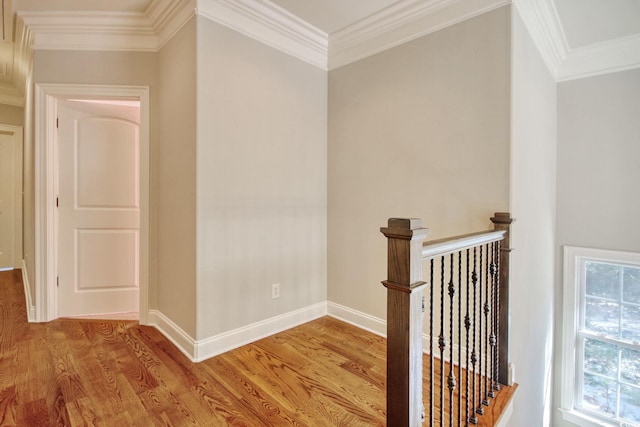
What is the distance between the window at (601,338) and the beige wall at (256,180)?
98.3 inches

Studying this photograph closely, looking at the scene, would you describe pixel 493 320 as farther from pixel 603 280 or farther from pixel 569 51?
pixel 569 51

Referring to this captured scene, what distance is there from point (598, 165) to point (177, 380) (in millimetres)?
3836

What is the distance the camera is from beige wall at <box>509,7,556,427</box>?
204 cm

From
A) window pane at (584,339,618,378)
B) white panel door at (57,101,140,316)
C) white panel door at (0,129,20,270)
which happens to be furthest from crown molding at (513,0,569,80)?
white panel door at (0,129,20,270)

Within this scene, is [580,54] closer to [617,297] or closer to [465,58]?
[465,58]

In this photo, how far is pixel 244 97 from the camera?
2365mm

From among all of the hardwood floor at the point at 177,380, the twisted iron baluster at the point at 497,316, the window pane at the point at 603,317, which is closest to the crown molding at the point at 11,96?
the hardwood floor at the point at 177,380

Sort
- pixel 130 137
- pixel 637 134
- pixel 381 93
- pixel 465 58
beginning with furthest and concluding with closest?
1. pixel 130 137
2. pixel 637 134
3. pixel 381 93
4. pixel 465 58

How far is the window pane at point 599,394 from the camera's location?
310cm

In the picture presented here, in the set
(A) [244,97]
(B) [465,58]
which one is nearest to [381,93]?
(B) [465,58]

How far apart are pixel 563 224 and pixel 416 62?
2.21 meters

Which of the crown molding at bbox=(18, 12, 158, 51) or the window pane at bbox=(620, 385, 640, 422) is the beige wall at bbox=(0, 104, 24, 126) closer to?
the crown molding at bbox=(18, 12, 158, 51)

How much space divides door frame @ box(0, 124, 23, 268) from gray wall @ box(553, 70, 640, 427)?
6850 mm

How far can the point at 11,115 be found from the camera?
4.57m
